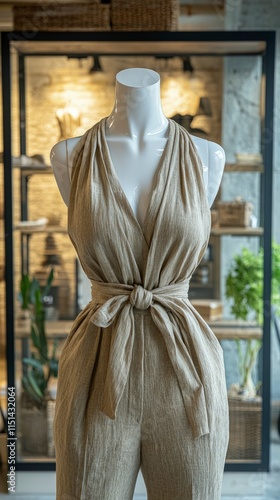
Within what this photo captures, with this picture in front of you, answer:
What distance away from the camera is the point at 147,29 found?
3.15m

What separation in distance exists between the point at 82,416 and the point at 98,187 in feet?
1.63

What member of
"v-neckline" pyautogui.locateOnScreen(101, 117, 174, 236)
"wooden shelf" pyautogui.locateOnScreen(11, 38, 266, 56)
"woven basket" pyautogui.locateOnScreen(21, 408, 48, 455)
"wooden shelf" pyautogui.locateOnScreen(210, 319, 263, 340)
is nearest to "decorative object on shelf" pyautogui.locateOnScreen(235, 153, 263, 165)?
"wooden shelf" pyautogui.locateOnScreen(11, 38, 266, 56)

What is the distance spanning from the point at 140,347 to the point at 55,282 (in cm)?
201

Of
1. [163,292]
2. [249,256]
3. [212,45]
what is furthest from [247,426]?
[163,292]

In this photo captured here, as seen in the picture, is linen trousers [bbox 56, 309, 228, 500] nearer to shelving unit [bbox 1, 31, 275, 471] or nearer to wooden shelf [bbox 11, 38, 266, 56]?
shelving unit [bbox 1, 31, 275, 471]

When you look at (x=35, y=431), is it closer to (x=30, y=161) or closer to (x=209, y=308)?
(x=209, y=308)

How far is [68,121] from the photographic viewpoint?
132 inches

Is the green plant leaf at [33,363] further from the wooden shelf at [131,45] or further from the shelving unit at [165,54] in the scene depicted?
the wooden shelf at [131,45]

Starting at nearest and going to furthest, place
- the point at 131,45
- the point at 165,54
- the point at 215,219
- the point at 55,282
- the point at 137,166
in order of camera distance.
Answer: the point at 137,166 → the point at 131,45 → the point at 165,54 → the point at 215,219 → the point at 55,282

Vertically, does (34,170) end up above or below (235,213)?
above

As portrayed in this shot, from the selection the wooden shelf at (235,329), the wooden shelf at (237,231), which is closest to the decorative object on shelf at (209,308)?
the wooden shelf at (235,329)

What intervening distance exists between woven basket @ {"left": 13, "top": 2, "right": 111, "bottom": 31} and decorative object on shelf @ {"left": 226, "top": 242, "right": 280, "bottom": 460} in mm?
1233

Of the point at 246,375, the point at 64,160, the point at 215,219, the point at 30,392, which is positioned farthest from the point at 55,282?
the point at 64,160

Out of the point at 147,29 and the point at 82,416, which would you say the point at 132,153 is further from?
the point at 147,29
